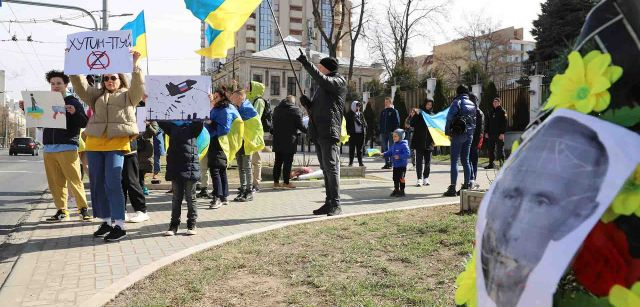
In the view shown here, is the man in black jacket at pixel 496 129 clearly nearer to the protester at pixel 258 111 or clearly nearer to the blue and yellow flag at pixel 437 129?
the blue and yellow flag at pixel 437 129

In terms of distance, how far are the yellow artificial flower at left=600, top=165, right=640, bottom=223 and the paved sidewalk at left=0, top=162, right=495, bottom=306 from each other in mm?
3516

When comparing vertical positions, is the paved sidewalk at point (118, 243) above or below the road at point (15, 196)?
above

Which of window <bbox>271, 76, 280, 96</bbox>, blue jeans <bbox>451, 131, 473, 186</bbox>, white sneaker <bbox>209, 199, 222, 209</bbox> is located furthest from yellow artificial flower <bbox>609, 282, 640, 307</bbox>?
window <bbox>271, 76, 280, 96</bbox>

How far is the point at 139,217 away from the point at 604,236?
676cm

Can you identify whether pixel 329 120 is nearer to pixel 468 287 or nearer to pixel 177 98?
pixel 177 98

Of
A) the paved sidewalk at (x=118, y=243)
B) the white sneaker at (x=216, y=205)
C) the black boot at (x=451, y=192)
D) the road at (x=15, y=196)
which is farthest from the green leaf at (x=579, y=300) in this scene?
the black boot at (x=451, y=192)

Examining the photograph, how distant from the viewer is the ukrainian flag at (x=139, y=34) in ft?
23.7

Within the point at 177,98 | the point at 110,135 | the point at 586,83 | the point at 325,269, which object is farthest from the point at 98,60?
the point at 586,83

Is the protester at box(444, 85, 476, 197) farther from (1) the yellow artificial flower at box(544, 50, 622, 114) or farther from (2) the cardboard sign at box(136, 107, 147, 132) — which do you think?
(1) the yellow artificial flower at box(544, 50, 622, 114)

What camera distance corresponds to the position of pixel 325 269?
14.4ft

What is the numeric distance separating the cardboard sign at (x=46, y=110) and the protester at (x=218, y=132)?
2058 mm

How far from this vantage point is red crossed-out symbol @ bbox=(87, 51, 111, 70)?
19.0 feet

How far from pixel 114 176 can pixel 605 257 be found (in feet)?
17.9

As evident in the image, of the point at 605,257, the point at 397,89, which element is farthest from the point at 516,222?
the point at 397,89
